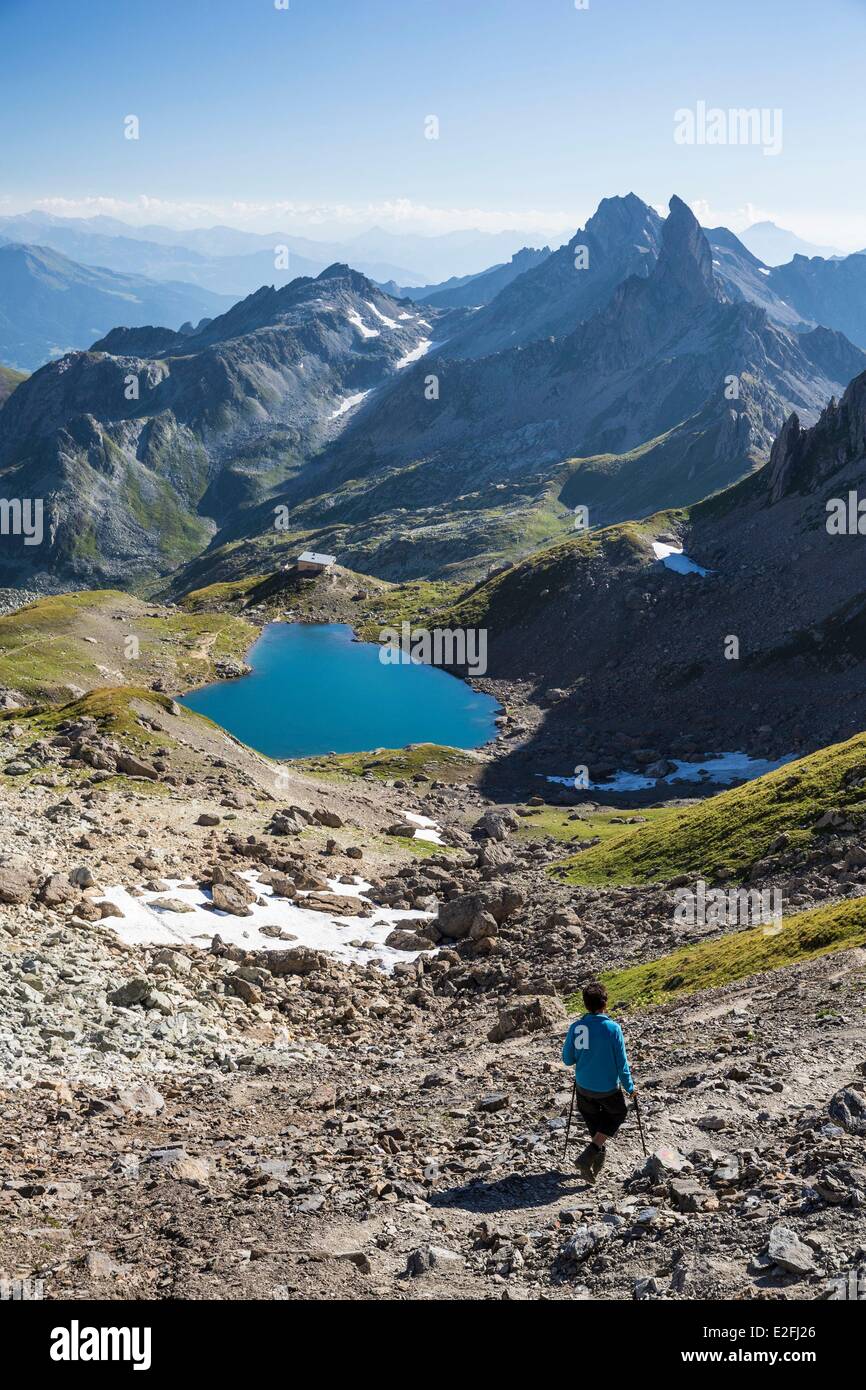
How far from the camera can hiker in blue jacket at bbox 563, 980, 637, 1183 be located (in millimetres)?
18359

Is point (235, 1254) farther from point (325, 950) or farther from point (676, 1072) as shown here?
point (325, 950)

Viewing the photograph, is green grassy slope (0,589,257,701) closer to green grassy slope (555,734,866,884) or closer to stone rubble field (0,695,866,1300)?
stone rubble field (0,695,866,1300)

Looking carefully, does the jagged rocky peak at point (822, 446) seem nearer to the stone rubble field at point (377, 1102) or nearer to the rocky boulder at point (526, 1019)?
the stone rubble field at point (377, 1102)

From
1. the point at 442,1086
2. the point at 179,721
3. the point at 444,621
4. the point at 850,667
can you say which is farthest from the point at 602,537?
the point at 442,1086

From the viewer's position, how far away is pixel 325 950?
141ft

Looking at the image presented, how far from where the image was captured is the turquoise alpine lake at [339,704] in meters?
120

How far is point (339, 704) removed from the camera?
13200 cm

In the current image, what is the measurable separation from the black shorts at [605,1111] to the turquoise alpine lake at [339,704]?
315ft

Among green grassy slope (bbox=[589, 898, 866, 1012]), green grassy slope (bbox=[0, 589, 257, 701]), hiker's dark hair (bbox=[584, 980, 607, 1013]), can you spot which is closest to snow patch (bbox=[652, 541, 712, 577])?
green grassy slope (bbox=[0, 589, 257, 701])

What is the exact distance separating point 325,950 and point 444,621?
12847 centimetres

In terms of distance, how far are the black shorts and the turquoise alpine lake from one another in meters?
96.0

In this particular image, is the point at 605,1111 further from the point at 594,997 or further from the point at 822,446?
the point at 822,446

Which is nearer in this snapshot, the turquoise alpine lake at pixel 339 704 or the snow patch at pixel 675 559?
the turquoise alpine lake at pixel 339 704

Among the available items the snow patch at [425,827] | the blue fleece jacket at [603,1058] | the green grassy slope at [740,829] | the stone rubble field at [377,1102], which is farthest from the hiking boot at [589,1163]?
the snow patch at [425,827]
